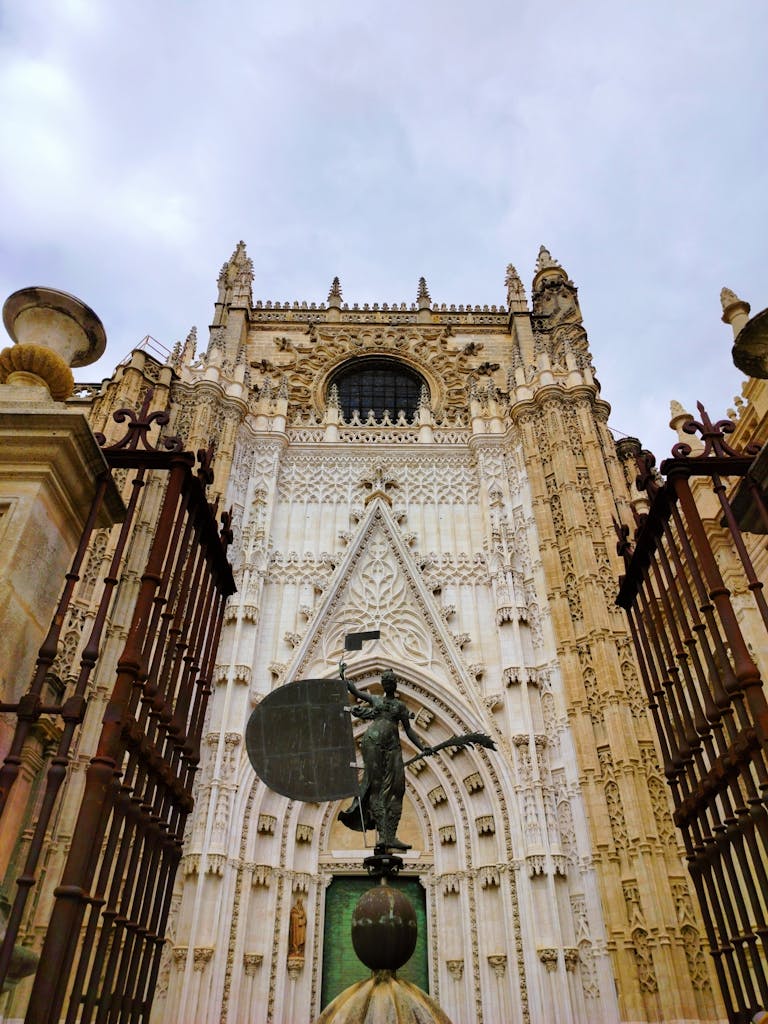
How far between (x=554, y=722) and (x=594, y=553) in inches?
136

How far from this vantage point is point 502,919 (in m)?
11.8

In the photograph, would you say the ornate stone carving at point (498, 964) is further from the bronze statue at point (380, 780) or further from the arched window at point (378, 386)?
the arched window at point (378, 386)

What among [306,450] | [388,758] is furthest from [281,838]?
[306,450]

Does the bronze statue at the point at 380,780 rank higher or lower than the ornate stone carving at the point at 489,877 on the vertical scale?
lower

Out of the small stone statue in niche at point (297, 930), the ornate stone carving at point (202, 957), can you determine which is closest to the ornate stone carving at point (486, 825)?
the small stone statue in niche at point (297, 930)

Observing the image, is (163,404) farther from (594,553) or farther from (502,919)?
(502,919)

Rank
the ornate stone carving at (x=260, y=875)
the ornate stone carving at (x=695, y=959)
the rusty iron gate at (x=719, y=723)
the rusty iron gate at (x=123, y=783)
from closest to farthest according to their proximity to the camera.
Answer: the rusty iron gate at (x=123, y=783)
the rusty iron gate at (x=719, y=723)
the ornate stone carving at (x=695, y=959)
the ornate stone carving at (x=260, y=875)

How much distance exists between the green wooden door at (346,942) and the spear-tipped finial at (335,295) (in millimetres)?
16426

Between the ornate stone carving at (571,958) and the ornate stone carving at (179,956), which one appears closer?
the ornate stone carving at (179,956)

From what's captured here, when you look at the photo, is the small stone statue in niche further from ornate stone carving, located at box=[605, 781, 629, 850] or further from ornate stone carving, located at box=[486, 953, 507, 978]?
ornate stone carving, located at box=[605, 781, 629, 850]

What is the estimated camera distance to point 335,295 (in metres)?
23.6

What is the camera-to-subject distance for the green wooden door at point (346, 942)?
38.7 ft

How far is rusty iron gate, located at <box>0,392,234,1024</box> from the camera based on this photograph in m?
3.69

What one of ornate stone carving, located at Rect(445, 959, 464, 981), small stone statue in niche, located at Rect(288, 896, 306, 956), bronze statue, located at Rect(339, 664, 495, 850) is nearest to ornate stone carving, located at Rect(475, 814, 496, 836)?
ornate stone carving, located at Rect(445, 959, 464, 981)
